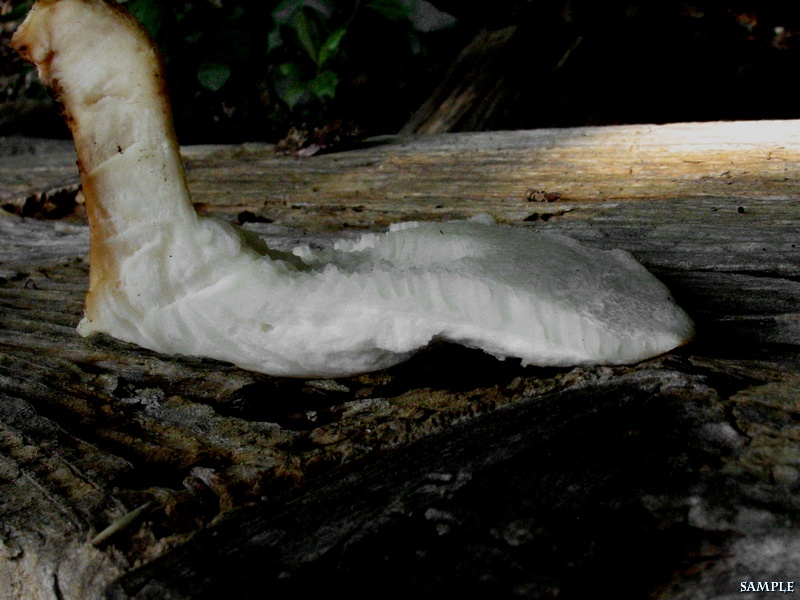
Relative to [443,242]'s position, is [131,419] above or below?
below

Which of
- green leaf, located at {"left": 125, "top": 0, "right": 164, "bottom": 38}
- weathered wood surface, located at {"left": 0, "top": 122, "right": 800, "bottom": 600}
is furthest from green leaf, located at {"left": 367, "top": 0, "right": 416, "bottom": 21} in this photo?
weathered wood surface, located at {"left": 0, "top": 122, "right": 800, "bottom": 600}

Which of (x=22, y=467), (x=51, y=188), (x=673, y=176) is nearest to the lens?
(x=22, y=467)

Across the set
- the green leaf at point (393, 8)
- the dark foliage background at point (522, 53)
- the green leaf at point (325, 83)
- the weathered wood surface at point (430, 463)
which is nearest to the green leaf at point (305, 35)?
the dark foliage background at point (522, 53)

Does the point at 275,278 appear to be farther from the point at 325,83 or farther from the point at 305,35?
the point at 305,35

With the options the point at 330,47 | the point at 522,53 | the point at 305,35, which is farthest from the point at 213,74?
the point at 522,53

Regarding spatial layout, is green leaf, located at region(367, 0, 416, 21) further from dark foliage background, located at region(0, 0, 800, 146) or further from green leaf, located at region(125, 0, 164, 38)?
green leaf, located at region(125, 0, 164, 38)

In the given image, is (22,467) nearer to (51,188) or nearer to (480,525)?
(480,525)

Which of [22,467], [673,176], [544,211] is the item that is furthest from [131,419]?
[673,176]
